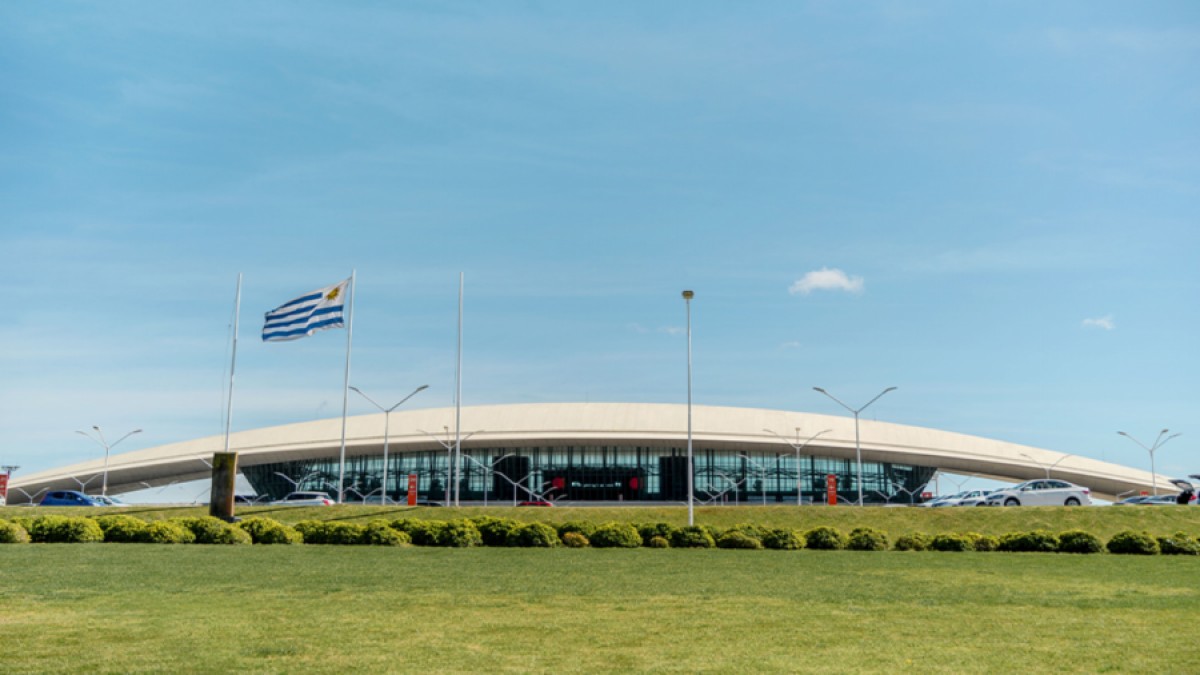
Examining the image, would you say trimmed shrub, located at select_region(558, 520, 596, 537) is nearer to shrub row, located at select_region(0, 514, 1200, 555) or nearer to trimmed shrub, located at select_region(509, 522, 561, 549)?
shrub row, located at select_region(0, 514, 1200, 555)

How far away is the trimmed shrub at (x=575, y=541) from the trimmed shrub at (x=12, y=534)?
59.3 feet

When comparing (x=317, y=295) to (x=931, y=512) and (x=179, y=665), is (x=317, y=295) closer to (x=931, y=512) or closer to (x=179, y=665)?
(x=931, y=512)

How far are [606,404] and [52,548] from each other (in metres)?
70.2

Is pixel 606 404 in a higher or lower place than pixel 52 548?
higher

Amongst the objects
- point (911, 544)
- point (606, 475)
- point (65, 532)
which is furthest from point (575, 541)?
point (606, 475)

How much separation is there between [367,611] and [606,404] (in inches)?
3226

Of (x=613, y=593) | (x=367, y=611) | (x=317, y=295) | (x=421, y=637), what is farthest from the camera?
(x=317, y=295)

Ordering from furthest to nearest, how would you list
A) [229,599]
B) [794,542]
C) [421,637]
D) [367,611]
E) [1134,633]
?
1. [794,542]
2. [229,599]
3. [367,611]
4. [1134,633]
5. [421,637]

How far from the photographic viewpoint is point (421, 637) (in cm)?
1268

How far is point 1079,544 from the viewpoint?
32438 mm

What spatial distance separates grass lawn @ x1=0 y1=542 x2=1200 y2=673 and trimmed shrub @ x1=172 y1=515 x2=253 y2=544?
6.24 meters

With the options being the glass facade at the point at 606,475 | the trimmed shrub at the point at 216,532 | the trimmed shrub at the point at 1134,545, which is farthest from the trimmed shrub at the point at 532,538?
the glass facade at the point at 606,475

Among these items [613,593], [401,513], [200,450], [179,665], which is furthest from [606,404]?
[179,665]

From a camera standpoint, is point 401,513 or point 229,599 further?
point 401,513
